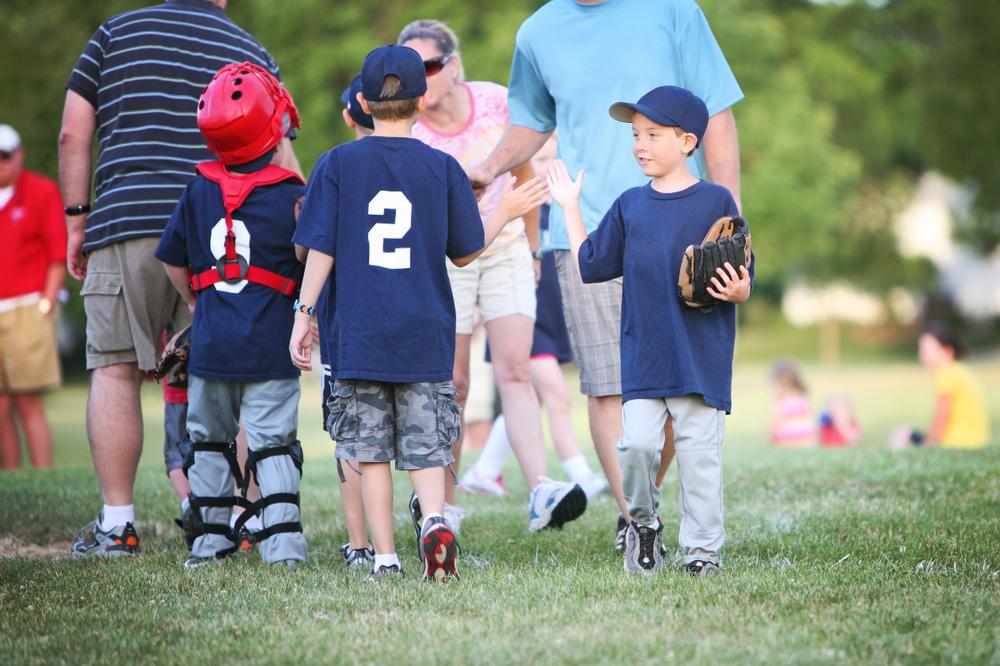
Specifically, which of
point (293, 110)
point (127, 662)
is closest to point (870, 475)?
point (293, 110)

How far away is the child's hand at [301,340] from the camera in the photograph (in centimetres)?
475

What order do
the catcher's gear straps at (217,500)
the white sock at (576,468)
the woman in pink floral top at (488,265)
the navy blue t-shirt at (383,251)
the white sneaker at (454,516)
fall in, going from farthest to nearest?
the white sock at (576,468), the woman in pink floral top at (488,265), the white sneaker at (454,516), the catcher's gear straps at (217,500), the navy blue t-shirt at (383,251)

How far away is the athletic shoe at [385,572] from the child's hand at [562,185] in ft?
4.97

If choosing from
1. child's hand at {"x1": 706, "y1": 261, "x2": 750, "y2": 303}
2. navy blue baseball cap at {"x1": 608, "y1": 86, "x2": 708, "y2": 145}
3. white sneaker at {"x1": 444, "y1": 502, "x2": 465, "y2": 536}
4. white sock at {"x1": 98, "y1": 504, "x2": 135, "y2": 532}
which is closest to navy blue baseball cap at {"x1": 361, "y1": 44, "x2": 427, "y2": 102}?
navy blue baseball cap at {"x1": 608, "y1": 86, "x2": 708, "y2": 145}

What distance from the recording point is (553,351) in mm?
8727

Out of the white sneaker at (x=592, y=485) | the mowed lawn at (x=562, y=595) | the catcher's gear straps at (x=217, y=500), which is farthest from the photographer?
the white sneaker at (x=592, y=485)

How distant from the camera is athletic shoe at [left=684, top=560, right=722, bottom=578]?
4.57 meters

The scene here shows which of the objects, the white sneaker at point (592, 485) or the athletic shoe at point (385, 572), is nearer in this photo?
the athletic shoe at point (385, 572)

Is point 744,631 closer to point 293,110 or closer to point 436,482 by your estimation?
point 436,482

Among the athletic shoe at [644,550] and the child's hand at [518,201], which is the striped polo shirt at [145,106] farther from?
the athletic shoe at [644,550]

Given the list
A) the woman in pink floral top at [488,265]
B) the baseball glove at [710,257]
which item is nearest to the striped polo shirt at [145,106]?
Answer: the woman in pink floral top at [488,265]

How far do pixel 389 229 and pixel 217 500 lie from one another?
1.49m

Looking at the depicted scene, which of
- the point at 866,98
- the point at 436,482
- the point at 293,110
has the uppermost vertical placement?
the point at 866,98

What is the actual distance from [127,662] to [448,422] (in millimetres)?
1650
